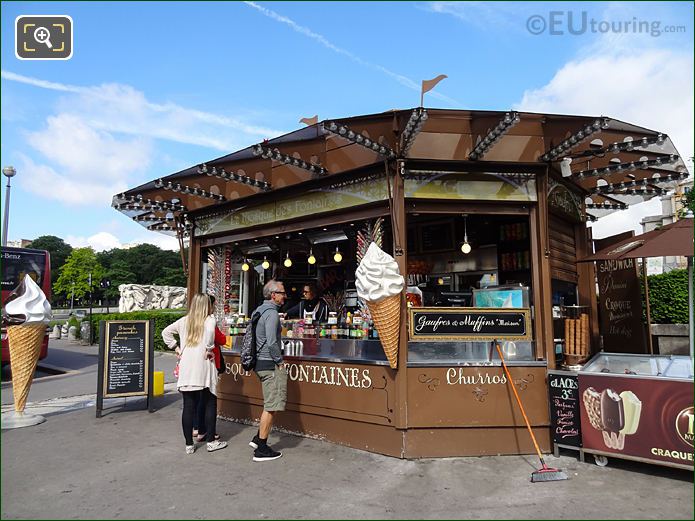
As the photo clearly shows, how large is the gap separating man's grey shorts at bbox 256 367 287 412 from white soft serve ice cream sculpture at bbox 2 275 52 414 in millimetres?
4105

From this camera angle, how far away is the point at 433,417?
4906mm

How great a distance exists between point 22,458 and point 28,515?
73.2 inches

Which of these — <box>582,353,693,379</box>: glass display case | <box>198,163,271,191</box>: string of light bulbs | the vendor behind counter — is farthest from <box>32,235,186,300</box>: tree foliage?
<box>582,353,693,379</box>: glass display case

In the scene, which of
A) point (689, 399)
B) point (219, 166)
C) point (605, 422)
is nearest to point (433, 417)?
point (605, 422)

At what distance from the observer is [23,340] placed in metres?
6.61

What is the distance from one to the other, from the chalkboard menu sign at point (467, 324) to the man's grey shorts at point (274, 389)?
1526mm

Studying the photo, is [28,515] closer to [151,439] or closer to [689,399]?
[151,439]

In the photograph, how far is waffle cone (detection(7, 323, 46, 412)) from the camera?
659 cm

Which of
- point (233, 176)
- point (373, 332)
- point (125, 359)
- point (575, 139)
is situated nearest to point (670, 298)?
point (575, 139)

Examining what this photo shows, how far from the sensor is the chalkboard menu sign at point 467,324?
201 inches

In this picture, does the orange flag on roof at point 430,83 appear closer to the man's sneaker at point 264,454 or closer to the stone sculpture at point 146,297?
the man's sneaker at point 264,454

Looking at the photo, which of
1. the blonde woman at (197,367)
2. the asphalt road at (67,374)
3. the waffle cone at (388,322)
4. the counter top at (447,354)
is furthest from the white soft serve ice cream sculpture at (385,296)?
the asphalt road at (67,374)

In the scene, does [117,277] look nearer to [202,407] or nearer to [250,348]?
[202,407]

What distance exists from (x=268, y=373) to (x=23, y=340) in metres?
4.23
